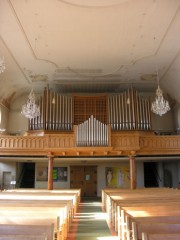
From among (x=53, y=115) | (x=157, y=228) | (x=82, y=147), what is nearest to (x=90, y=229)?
(x=157, y=228)

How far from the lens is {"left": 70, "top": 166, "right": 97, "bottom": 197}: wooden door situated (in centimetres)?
1892

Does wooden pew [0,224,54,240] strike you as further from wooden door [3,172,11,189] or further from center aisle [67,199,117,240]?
wooden door [3,172,11,189]

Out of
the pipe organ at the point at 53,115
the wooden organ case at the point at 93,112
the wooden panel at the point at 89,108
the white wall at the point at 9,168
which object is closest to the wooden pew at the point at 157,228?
the wooden organ case at the point at 93,112

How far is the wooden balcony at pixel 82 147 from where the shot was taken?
14.0m

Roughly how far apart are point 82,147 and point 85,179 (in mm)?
6021

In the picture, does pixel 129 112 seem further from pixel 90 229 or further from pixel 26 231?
pixel 26 231

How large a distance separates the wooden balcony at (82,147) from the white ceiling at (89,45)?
3.54 meters

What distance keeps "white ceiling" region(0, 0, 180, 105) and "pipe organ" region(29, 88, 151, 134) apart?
1098 millimetres

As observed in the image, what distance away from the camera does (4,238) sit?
10.4ft

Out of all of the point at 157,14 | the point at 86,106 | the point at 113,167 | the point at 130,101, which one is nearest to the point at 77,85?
the point at 86,106

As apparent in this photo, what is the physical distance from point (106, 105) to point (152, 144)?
3701 mm

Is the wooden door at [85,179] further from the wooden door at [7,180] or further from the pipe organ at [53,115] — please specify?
the pipe organ at [53,115]

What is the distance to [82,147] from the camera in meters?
13.8

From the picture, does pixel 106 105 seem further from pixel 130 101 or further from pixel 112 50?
pixel 112 50
